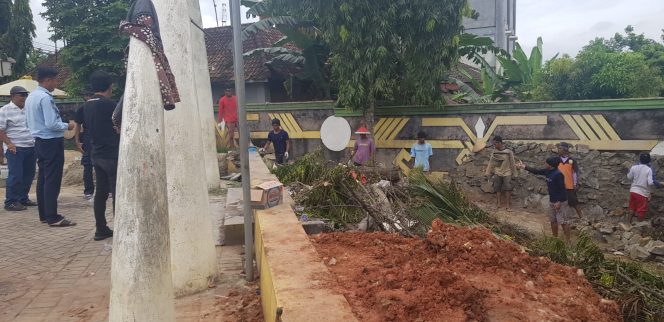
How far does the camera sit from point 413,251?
4012 mm

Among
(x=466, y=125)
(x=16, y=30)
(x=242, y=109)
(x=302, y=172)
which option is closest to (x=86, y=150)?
(x=302, y=172)

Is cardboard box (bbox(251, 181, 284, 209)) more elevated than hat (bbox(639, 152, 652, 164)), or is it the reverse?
cardboard box (bbox(251, 181, 284, 209))

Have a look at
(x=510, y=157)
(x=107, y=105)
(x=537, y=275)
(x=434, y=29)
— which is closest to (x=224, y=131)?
(x=434, y=29)

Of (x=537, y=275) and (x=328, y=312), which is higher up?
(x=328, y=312)

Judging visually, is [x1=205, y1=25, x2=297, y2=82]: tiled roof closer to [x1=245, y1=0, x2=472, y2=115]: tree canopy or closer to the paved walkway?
[x1=245, y1=0, x2=472, y2=115]: tree canopy

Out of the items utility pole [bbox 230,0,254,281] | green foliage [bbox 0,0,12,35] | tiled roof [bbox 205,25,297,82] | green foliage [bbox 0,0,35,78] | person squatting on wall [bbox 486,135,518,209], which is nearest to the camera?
utility pole [bbox 230,0,254,281]

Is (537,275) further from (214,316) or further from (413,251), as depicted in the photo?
(214,316)

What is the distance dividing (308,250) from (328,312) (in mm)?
1120

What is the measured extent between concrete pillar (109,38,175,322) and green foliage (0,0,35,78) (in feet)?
66.4

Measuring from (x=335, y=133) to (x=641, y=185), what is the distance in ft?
24.4

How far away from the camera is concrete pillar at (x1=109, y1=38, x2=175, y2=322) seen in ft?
9.32

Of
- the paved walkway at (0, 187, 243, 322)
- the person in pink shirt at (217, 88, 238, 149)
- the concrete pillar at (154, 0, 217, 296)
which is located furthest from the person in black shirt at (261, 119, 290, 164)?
the concrete pillar at (154, 0, 217, 296)

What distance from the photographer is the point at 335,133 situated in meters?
13.9

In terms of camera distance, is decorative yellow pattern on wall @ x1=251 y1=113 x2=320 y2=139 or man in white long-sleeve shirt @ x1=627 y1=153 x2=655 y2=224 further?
decorative yellow pattern on wall @ x1=251 y1=113 x2=320 y2=139
